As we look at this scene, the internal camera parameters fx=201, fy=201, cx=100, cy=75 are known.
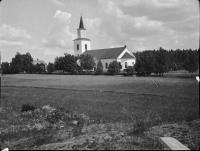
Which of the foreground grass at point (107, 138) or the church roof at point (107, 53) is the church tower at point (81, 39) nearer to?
the foreground grass at point (107, 138)

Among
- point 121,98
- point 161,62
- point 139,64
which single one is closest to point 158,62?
point 161,62

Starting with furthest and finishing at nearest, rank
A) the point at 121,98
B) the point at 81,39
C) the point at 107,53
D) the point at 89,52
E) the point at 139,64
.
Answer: the point at 107,53, the point at 89,52, the point at 139,64, the point at 121,98, the point at 81,39

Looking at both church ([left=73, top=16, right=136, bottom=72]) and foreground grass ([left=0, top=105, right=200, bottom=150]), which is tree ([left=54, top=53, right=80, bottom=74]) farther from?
foreground grass ([left=0, top=105, right=200, bottom=150])

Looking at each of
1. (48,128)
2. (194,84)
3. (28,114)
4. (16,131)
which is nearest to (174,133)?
(48,128)

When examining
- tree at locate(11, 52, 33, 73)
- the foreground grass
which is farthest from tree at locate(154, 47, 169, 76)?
the foreground grass

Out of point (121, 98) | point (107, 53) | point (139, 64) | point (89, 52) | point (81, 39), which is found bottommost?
point (121, 98)

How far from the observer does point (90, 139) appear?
4281mm

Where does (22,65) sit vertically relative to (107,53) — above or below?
below

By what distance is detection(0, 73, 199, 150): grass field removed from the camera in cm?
846

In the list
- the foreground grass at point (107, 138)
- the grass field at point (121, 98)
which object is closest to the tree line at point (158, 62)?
the grass field at point (121, 98)

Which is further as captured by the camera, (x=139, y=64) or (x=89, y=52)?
(x=89, y=52)

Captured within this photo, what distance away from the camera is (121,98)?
1382cm

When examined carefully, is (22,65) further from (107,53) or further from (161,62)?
(107,53)

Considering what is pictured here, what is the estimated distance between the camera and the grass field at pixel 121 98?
8.46 m
